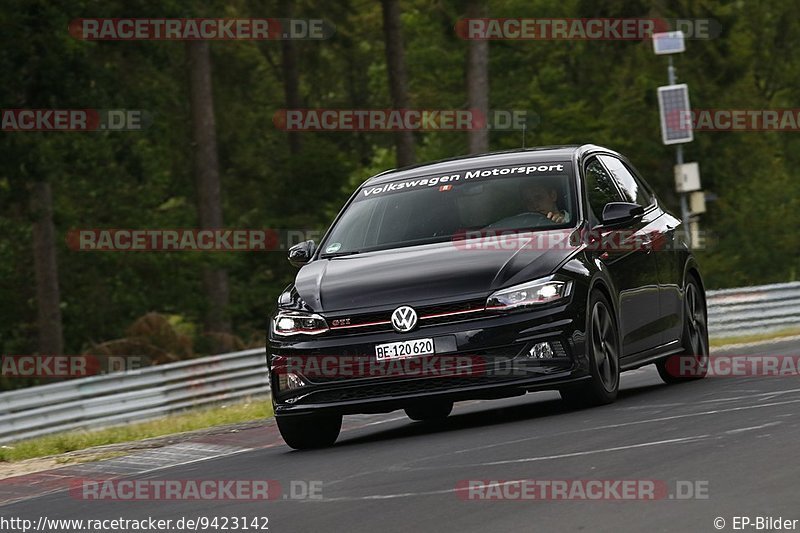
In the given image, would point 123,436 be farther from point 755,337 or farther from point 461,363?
point 755,337

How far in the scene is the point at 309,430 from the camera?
1120cm

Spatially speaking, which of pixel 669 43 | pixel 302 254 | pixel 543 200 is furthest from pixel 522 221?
pixel 669 43

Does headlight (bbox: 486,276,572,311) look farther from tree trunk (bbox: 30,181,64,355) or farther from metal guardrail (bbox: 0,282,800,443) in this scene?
tree trunk (bbox: 30,181,64,355)

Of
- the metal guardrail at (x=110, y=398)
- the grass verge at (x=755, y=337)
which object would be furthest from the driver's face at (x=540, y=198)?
the metal guardrail at (x=110, y=398)

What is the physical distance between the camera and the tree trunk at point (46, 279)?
37500mm

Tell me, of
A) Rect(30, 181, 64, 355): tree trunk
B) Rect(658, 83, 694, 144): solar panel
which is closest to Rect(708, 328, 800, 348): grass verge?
Rect(658, 83, 694, 144): solar panel

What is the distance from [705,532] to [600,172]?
6.28 m

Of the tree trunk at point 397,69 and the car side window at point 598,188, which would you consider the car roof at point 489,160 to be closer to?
the car side window at point 598,188

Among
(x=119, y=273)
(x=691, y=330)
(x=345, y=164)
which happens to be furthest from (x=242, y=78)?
(x=691, y=330)

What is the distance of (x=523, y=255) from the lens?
1066cm

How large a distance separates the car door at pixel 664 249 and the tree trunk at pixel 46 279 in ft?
84.0

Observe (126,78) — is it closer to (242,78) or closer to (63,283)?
(63,283)

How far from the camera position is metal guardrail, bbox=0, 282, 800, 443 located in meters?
22.7

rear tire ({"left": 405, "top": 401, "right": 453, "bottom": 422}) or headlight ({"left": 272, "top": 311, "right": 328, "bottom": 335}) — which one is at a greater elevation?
headlight ({"left": 272, "top": 311, "right": 328, "bottom": 335})
